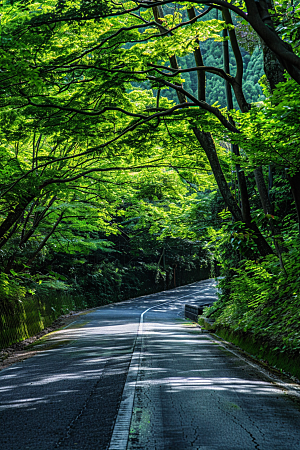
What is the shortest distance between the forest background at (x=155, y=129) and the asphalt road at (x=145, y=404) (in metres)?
1.95

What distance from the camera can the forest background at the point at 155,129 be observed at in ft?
26.9

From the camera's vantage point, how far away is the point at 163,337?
1260 cm

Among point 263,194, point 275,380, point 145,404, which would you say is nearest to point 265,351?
point 275,380

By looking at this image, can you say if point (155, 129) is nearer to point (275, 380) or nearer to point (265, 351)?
point (265, 351)

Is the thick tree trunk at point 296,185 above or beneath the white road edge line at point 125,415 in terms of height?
above

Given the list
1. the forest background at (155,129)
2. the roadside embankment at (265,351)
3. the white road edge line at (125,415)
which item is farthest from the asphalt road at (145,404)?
the forest background at (155,129)

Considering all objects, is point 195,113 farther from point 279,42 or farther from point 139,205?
point 139,205

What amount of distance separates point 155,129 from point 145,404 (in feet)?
28.7

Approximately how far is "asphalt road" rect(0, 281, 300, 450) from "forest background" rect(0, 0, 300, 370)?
6.39 feet

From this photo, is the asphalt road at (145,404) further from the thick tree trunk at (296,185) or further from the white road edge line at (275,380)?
the thick tree trunk at (296,185)

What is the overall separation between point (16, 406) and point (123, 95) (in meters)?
8.43

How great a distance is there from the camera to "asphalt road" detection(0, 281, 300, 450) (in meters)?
4.00

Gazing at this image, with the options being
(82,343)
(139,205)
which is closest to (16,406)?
(82,343)

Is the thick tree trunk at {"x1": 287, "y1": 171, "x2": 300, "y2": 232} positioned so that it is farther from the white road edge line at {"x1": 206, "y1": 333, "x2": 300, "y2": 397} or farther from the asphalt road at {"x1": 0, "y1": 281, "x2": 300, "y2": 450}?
the asphalt road at {"x1": 0, "y1": 281, "x2": 300, "y2": 450}
